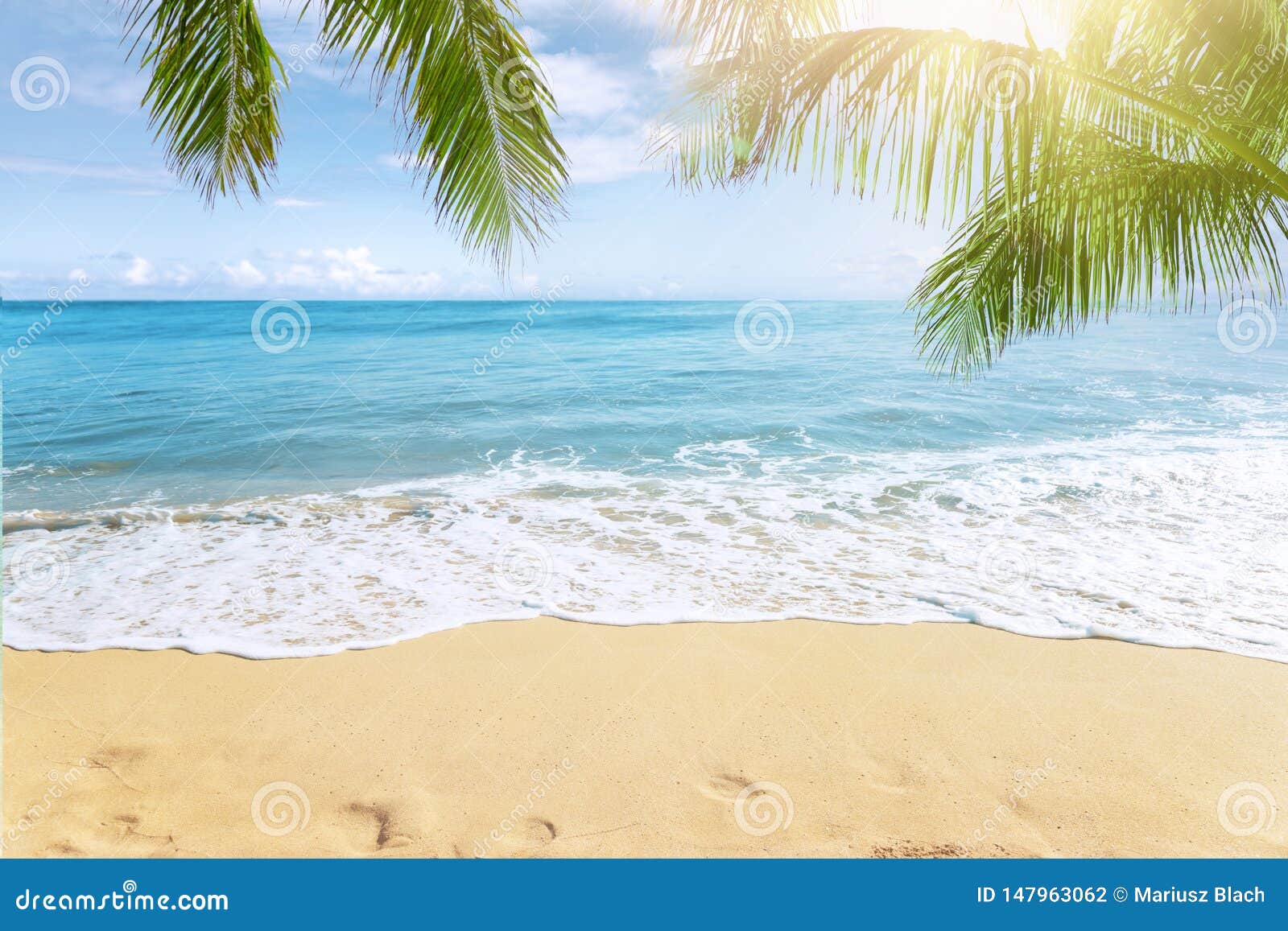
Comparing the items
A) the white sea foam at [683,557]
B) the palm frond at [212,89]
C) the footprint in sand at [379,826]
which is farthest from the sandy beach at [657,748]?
the palm frond at [212,89]

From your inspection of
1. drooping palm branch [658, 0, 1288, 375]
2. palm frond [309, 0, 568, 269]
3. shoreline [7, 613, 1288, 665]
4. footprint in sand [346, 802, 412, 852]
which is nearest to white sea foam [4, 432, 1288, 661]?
shoreline [7, 613, 1288, 665]

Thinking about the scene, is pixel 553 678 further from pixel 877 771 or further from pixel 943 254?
pixel 943 254

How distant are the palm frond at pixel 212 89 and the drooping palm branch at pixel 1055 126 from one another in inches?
93.4

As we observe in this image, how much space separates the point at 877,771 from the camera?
3.54m

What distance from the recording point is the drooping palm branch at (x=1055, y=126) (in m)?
3.23

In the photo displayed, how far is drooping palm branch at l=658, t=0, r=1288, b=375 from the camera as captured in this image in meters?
3.23

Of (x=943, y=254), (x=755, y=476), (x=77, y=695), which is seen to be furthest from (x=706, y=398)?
(x=77, y=695)

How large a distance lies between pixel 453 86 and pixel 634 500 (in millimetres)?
5838

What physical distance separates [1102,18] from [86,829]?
6201 mm

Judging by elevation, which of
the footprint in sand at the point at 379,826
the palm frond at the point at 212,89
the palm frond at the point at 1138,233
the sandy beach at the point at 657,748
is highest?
the palm frond at the point at 212,89


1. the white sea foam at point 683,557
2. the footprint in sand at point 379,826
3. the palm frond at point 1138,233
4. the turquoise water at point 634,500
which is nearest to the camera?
the footprint in sand at point 379,826

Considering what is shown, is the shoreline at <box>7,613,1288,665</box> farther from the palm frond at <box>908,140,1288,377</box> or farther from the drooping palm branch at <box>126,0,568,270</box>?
the drooping palm branch at <box>126,0,568,270</box>

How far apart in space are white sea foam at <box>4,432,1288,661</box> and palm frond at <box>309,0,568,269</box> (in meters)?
3.11

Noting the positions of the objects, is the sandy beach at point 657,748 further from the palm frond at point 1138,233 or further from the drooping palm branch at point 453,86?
the drooping palm branch at point 453,86
